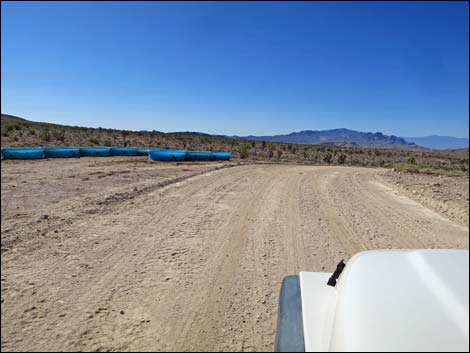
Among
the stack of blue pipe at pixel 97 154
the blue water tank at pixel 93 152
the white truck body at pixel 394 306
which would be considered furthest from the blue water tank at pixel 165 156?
the white truck body at pixel 394 306

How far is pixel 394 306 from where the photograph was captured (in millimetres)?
1419

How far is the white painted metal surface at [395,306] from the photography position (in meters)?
1.27

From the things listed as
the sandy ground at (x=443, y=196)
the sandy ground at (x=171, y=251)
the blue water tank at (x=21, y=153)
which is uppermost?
the blue water tank at (x=21, y=153)

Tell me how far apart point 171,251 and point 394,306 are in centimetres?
369

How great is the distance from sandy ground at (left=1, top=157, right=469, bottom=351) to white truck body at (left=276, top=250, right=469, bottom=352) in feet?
4.32

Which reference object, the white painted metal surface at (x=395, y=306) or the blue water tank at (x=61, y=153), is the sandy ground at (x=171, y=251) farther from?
the blue water tank at (x=61, y=153)

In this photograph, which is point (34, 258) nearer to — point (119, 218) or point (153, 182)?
point (119, 218)

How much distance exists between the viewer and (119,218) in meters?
6.25

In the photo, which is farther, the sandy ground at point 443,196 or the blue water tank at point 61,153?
the blue water tank at point 61,153

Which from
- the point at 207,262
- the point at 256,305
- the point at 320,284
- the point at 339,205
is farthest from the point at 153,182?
the point at 320,284

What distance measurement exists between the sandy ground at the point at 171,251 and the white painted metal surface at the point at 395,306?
4.33 ft

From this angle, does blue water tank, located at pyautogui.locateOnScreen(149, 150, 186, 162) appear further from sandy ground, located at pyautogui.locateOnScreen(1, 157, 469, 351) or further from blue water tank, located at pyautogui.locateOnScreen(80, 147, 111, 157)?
sandy ground, located at pyautogui.locateOnScreen(1, 157, 469, 351)

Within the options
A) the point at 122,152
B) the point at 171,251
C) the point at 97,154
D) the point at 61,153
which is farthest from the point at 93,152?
the point at 171,251

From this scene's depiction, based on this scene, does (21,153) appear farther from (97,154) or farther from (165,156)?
(165,156)
